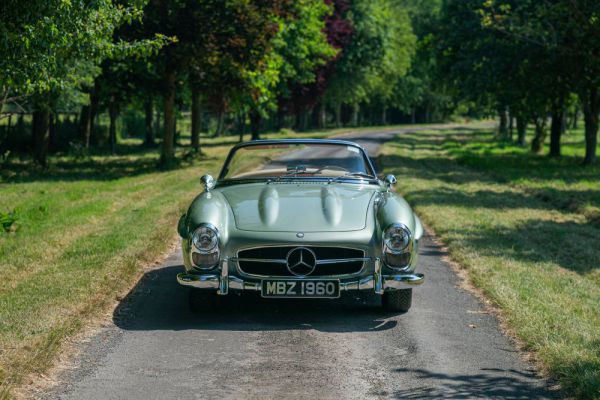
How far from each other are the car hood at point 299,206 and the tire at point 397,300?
0.66 meters

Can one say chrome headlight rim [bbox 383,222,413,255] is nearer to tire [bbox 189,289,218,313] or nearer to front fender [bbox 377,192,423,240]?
front fender [bbox 377,192,423,240]

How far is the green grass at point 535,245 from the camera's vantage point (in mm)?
6316

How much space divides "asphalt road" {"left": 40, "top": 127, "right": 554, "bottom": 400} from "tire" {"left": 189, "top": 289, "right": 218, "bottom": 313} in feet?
0.27

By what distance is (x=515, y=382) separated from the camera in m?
5.57

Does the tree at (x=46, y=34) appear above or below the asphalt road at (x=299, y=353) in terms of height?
above

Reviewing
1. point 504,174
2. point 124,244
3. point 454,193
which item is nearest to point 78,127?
point 504,174

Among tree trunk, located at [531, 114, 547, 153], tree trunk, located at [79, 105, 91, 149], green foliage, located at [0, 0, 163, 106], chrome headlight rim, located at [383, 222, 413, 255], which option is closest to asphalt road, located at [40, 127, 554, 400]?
chrome headlight rim, located at [383, 222, 413, 255]

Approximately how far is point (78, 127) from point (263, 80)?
13.1 metres

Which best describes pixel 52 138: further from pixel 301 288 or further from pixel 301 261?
pixel 301 288

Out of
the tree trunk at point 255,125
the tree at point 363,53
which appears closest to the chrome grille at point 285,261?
the tree trunk at point 255,125

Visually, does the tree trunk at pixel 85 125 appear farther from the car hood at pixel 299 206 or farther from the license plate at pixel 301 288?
the license plate at pixel 301 288

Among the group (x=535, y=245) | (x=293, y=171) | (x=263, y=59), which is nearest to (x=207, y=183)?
(x=293, y=171)

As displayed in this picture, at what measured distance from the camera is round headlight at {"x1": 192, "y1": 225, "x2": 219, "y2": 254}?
23.6ft

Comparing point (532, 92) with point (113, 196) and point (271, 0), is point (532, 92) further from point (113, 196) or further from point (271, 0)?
point (113, 196)
